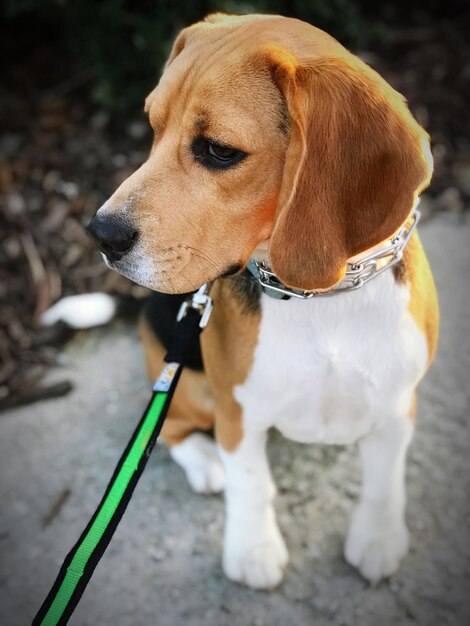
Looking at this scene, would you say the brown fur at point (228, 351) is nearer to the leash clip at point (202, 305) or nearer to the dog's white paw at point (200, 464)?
the leash clip at point (202, 305)

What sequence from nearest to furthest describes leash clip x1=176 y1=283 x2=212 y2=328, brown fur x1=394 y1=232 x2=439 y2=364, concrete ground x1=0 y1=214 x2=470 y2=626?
brown fur x1=394 y1=232 x2=439 y2=364
leash clip x1=176 y1=283 x2=212 y2=328
concrete ground x1=0 y1=214 x2=470 y2=626

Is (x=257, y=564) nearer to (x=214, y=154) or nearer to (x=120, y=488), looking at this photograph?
(x=120, y=488)

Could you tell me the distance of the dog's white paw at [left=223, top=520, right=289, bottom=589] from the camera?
99.7 inches

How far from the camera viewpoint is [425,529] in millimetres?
2717

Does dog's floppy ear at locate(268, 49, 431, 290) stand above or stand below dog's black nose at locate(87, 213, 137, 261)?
above

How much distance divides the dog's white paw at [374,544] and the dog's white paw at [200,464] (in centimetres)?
64

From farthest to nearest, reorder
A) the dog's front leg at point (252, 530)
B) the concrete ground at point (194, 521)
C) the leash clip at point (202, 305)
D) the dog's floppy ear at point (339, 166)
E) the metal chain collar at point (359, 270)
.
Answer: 1. the concrete ground at point (194, 521)
2. the dog's front leg at point (252, 530)
3. the leash clip at point (202, 305)
4. the metal chain collar at point (359, 270)
5. the dog's floppy ear at point (339, 166)

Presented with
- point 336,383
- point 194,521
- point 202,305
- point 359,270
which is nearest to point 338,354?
point 336,383

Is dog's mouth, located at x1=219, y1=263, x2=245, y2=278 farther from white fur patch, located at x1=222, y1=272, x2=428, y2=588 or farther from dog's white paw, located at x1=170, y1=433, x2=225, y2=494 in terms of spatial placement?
dog's white paw, located at x1=170, y1=433, x2=225, y2=494

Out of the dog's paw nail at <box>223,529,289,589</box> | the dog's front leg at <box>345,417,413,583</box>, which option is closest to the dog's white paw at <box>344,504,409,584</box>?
the dog's front leg at <box>345,417,413,583</box>

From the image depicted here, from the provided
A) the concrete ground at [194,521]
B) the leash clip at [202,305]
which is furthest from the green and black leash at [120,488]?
the concrete ground at [194,521]

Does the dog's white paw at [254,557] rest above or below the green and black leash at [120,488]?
below

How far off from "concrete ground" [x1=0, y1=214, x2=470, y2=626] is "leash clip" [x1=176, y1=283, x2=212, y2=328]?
113 cm

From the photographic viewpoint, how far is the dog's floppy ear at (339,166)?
1.59 metres
